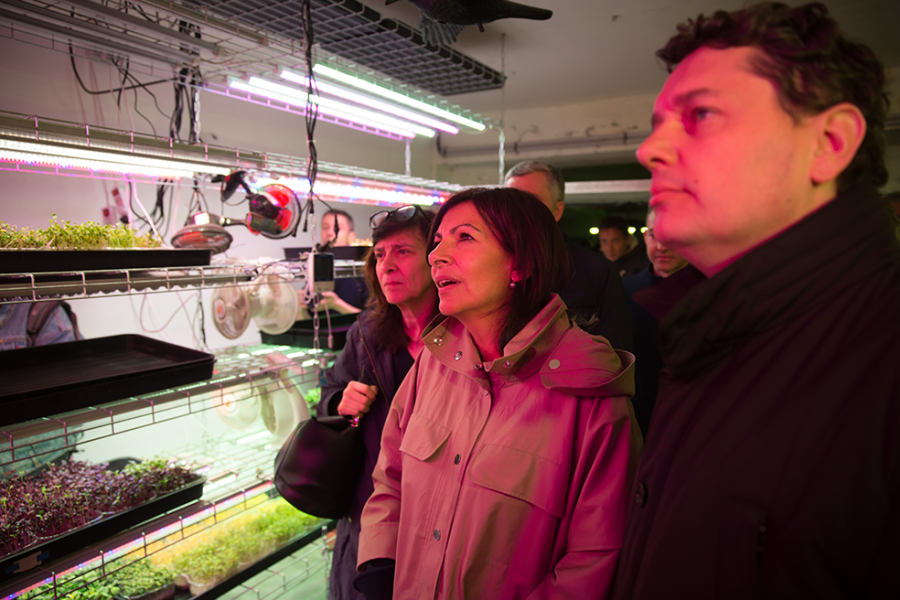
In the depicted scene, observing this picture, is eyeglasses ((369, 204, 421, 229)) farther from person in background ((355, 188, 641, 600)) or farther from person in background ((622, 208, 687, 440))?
person in background ((622, 208, 687, 440))

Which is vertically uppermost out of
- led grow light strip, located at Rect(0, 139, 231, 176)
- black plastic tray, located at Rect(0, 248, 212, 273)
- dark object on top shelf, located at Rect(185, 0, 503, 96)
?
dark object on top shelf, located at Rect(185, 0, 503, 96)

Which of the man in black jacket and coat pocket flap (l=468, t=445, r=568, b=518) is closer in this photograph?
the man in black jacket

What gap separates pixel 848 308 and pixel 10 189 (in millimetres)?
4446

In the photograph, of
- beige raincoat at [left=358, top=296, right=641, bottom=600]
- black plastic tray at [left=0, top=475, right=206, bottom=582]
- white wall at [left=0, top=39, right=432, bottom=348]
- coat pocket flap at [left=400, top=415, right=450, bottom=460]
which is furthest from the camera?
white wall at [left=0, top=39, right=432, bottom=348]

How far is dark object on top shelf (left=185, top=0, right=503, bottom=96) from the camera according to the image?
8.98 ft

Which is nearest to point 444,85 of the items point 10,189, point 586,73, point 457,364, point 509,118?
point 586,73

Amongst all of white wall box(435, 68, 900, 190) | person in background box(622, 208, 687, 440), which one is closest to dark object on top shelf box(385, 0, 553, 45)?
person in background box(622, 208, 687, 440)

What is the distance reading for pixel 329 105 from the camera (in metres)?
2.86

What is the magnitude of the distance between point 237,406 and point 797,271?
231 centimetres

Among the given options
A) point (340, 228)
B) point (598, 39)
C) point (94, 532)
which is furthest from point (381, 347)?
point (598, 39)

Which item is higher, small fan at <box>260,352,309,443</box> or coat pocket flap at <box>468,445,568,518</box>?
coat pocket flap at <box>468,445,568,518</box>

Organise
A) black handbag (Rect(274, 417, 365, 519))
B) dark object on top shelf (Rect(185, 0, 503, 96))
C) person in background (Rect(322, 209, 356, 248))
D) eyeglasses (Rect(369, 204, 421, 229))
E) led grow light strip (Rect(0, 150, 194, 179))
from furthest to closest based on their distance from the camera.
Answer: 1. person in background (Rect(322, 209, 356, 248))
2. dark object on top shelf (Rect(185, 0, 503, 96))
3. eyeglasses (Rect(369, 204, 421, 229))
4. black handbag (Rect(274, 417, 365, 519))
5. led grow light strip (Rect(0, 150, 194, 179))

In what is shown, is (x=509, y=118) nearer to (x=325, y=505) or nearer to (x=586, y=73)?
(x=586, y=73)

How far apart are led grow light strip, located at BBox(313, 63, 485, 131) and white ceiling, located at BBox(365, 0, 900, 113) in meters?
0.70
